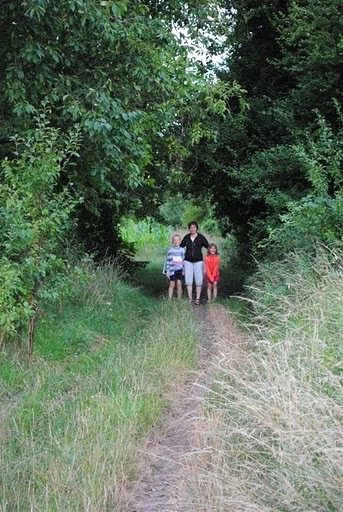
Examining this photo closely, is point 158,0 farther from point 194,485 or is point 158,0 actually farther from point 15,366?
point 194,485

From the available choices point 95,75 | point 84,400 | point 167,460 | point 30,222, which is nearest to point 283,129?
point 95,75

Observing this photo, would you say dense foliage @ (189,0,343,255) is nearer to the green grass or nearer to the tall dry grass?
the green grass

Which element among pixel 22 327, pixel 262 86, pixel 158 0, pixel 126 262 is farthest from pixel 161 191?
pixel 22 327

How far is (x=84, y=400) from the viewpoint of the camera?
5.71 m

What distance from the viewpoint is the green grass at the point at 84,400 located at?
4.15 m

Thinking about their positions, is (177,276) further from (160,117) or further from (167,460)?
(167,460)

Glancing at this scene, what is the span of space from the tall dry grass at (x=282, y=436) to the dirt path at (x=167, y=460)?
0.54 ft

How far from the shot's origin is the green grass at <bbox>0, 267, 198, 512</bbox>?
13.6 ft

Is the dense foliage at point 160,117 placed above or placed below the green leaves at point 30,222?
above

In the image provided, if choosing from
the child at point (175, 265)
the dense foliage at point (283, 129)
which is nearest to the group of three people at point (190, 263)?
the child at point (175, 265)

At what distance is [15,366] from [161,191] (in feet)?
34.1

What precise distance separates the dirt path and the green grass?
0.12 m

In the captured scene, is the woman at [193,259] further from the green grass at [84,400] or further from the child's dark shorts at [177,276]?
the green grass at [84,400]

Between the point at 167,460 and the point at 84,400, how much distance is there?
1.41 metres
